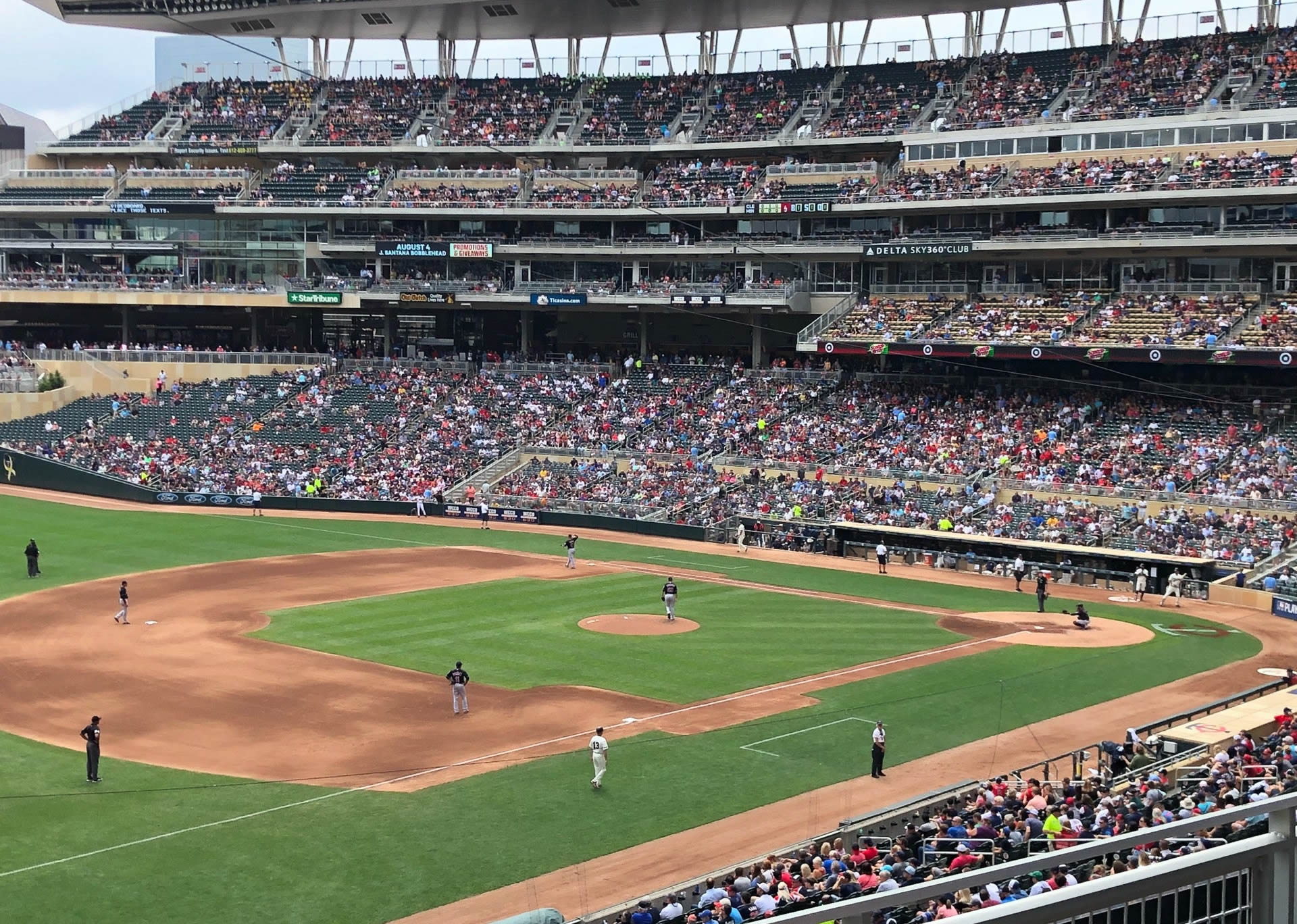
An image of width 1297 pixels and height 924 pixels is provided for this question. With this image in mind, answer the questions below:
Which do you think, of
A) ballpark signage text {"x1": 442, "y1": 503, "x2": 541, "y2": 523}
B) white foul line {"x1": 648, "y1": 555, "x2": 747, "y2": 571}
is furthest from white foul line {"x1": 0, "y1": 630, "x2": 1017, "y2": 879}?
ballpark signage text {"x1": 442, "y1": 503, "x2": 541, "y2": 523}

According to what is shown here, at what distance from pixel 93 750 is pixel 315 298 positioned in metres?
54.1

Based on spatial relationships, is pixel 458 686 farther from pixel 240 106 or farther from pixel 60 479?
pixel 240 106

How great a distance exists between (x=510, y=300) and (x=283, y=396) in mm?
13069

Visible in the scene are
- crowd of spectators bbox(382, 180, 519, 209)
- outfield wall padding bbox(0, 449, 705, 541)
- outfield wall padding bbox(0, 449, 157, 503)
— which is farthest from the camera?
crowd of spectators bbox(382, 180, 519, 209)

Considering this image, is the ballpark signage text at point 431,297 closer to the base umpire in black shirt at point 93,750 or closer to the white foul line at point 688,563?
the white foul line at point 688,563

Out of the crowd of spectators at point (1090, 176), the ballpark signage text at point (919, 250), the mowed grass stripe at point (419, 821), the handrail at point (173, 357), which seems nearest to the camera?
the mowed grass stripe at point (419, 821)

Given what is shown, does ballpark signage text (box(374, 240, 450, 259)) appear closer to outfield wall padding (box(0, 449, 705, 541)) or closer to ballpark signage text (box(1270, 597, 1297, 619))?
outfield wall padding (box(0, 449, 705, 541))

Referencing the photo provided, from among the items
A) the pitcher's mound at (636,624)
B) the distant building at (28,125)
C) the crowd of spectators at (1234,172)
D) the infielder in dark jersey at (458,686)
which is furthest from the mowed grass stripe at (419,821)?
the distant building at (28,125)

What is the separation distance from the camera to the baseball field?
1948 cm

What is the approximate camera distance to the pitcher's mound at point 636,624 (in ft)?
118

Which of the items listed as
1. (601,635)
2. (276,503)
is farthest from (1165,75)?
(276,503)

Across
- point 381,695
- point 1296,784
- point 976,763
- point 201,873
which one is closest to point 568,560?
point 381,695

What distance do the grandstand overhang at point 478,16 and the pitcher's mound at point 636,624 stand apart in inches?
1674

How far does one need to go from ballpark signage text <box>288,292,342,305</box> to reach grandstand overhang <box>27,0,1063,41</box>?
1468 centimetres
